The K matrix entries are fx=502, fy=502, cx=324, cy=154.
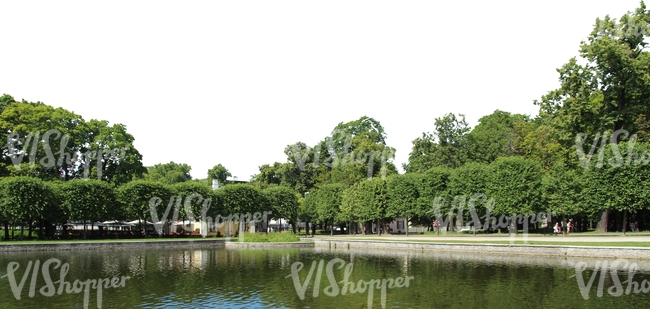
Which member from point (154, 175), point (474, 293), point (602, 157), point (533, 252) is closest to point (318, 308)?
point (474, 293)

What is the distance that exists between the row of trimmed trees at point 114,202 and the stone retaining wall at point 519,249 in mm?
20596

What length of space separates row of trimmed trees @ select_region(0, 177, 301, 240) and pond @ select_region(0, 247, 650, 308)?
60.3 feet

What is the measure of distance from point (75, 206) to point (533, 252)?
45.8m

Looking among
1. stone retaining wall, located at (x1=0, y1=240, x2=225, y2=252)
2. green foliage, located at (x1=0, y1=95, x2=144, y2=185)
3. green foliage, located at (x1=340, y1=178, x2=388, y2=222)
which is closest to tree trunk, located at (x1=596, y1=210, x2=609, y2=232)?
green foliage, located at (x1=340, y1=178, x2=388, y2=222)

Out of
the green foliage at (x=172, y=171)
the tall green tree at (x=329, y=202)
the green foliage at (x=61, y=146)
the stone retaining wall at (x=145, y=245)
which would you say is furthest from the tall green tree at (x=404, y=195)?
the green foliage at (x=172, y=171)

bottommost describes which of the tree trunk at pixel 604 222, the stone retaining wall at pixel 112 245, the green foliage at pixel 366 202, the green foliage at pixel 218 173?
the stone retaining wall at pixel 112 245

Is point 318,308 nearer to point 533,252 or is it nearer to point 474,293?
point 474,293

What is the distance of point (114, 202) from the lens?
5772cm

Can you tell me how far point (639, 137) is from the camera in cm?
4825

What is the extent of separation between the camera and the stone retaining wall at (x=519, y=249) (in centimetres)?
2967

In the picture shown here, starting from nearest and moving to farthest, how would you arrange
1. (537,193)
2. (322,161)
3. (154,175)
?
(537,193), (322,161), (154,175)

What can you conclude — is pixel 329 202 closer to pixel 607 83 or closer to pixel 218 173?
pixel 607 83

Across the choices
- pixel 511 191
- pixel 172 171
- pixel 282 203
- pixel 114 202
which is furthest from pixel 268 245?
pixel 172 171

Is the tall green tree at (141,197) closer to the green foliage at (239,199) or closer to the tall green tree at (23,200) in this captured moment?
the green foliage at (239,199)
